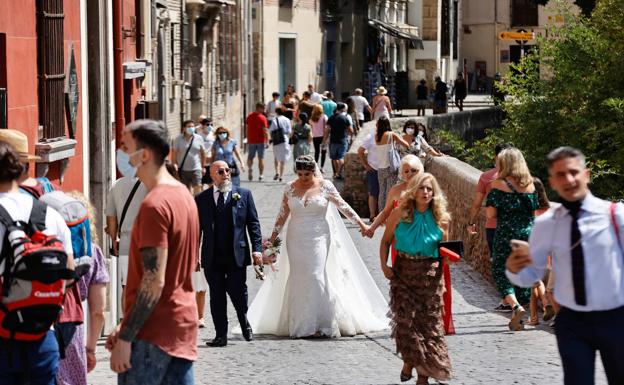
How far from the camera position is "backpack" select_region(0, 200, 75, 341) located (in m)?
6.53

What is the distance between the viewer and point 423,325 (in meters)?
10.6

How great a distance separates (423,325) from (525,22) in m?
79.3

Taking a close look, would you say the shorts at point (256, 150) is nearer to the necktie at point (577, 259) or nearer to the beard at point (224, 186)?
the beard at point (224, 186)

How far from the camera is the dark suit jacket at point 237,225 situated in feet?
40.9

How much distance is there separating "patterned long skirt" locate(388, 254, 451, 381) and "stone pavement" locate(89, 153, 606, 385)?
11.7 inches

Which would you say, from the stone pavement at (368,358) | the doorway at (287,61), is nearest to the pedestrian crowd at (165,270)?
the stone pavement at (368,358)

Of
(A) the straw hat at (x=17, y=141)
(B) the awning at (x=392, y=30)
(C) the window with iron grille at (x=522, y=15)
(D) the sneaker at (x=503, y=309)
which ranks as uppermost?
(C) the window with iron grille at (x=522, y=15)

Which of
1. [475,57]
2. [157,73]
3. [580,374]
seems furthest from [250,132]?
[475,57]

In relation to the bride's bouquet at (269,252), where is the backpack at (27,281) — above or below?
above

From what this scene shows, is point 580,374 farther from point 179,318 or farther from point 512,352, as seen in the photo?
point 512,352

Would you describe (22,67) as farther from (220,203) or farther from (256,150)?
(256,150)

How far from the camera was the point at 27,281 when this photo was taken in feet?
21.5

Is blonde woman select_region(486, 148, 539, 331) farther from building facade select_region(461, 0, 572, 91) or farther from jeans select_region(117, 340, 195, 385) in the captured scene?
building facade select_region(461, 0, 572, 91)

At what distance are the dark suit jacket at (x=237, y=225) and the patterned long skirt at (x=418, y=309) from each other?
2.03 m
